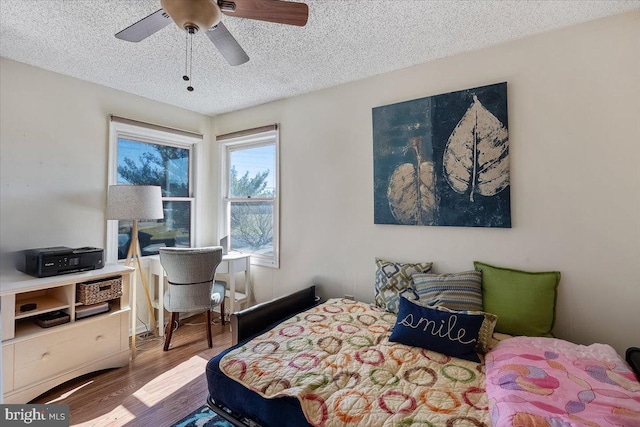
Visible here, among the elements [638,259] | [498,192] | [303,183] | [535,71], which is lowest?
[638,259]

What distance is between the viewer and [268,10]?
1.31 meters

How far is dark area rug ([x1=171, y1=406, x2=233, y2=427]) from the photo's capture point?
1761mm

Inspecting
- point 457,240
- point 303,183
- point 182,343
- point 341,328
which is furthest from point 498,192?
point 182,343

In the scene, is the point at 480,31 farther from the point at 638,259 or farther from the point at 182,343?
the point at 182,343

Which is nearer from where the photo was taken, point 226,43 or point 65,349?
point 226,43

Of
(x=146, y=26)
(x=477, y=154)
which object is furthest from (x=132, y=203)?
(x=477, y=154)

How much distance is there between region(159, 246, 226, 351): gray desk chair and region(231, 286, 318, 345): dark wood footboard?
773 millimetres

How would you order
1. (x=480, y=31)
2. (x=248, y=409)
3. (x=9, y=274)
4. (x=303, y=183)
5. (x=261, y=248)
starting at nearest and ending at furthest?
(x=248, y=409)
(x=480, y=31)
(x=9, y=274)
(x=303, y=183)
(x=261, y=248)

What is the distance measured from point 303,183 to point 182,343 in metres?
1.94

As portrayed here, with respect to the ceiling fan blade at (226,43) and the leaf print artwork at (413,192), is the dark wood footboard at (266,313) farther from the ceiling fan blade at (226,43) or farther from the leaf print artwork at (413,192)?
the ceiling fan blade at (226,43)

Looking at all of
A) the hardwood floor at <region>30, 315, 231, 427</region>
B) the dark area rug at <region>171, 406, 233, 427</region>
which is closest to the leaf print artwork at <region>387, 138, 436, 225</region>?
the dark area rug at <region>171, 406, 233, 427</region>

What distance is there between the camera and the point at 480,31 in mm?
1938

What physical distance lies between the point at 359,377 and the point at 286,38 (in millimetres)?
2125

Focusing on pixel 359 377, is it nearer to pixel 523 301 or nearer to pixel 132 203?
pixel 523 301
